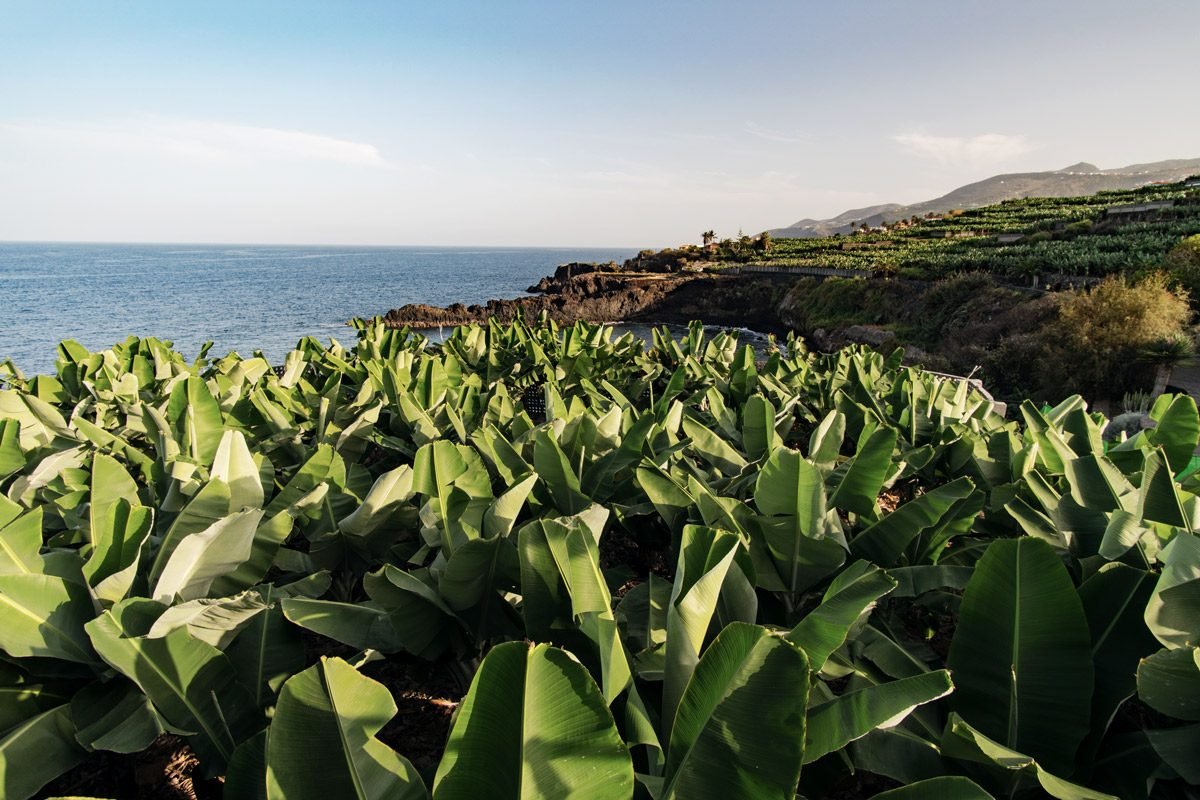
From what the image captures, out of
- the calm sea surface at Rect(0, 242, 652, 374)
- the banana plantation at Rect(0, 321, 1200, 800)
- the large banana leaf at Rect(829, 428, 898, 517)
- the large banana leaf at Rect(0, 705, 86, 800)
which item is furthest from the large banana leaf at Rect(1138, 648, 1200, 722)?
the calm sea surface at Rect(0, 242, 652, 374)

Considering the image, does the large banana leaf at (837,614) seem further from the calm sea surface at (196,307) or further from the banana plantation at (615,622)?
the calm sea surface at (196,307)

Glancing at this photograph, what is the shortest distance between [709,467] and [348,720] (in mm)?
2493

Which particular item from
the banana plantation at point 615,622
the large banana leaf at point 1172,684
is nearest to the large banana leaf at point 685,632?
the banana plantation at point 615,622

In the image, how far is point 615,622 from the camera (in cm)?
132

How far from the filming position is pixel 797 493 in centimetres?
212

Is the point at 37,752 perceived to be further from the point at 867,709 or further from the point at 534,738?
the point at 867,709

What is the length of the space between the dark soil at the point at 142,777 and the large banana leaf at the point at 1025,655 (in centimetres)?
229

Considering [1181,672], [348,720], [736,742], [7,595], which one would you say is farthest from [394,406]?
[1181,672]

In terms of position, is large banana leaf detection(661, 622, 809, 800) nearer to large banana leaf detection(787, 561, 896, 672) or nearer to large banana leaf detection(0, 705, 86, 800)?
large banana leaf detection(787, 561, 896, 672)

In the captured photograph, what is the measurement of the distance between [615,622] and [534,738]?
1.12ft

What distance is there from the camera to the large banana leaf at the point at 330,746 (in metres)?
1.11

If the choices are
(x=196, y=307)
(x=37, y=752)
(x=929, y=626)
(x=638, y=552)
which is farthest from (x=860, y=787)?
(x=196, y=307)

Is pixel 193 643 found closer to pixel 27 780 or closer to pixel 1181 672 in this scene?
pixel 27 780

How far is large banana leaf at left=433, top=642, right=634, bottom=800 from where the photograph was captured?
1.02 m
